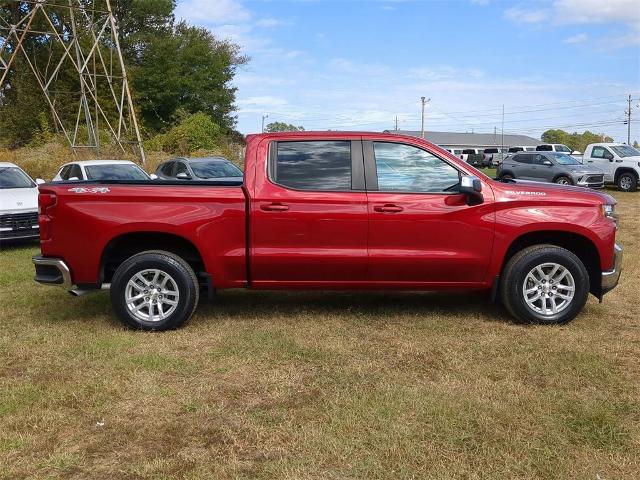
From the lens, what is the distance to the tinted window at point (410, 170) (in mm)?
5578

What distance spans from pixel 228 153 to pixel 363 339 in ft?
84.8

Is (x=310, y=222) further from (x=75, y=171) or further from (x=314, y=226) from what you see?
(x=75, y=171)

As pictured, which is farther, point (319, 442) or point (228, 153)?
point (228, 153)

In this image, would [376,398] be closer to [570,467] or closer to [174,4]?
[570,467]

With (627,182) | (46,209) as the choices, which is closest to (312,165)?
(46,209)

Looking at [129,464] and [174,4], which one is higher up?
[174,4]

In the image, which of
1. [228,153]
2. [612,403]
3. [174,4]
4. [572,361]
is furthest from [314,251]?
[174,4]

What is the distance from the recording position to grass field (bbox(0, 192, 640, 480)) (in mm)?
3229

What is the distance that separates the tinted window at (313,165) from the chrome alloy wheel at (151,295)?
4.52ft

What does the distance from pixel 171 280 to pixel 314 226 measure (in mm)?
1381

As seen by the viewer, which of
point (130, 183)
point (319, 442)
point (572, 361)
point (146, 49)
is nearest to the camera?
point (319, 442)

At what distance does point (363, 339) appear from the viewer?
17.3 ft

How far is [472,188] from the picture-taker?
17.4 ft

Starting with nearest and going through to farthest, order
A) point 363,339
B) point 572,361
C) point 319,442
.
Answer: point 319,442 < point 572,361 < point 363,339
